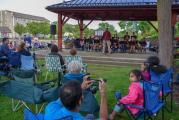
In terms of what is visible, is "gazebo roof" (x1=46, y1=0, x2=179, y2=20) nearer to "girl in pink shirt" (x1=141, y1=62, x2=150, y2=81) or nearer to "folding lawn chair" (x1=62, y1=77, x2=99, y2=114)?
"girl in pink shirt" (x1=141, y1=62, x2=150, y2=81)

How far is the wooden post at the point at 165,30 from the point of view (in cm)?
898

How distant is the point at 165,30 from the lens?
9141mm

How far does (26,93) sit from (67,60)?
12.6 feet

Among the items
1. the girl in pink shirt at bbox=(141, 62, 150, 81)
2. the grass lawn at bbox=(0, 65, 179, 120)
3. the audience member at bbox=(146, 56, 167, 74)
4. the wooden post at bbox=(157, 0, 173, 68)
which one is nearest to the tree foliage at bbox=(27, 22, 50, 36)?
the grass lawn at bbox=(0, 65, 179, 120)

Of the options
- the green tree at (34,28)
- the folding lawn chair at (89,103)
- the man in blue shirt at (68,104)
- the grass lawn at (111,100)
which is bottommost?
the grass lawn at (111,100)

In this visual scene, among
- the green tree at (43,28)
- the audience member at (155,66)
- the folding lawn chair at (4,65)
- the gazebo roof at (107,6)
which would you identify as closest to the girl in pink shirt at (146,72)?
the audience member at (155,66)

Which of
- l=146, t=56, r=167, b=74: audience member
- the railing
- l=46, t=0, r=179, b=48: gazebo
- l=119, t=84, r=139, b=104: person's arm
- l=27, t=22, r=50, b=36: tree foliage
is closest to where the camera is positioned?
l=119, t=84, r=139, b=104: person's arm

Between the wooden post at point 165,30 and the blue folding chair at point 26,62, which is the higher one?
the wooden post at point 165,30

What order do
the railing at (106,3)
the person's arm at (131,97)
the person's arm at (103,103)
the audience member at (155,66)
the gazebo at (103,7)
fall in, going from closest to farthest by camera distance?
the person's arm at (103,103) < the person's arm at (131,97) < the audience member at (155,66) < the gazebo at (103,7) < the railing at (106,3)

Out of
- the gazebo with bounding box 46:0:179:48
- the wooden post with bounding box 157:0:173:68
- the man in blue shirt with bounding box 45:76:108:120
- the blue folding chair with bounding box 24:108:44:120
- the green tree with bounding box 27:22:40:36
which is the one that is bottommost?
the blue folding chair with bounding box 24:108:44:120

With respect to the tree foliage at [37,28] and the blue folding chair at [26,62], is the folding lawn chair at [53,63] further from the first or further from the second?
the tree foliage at [37,28]

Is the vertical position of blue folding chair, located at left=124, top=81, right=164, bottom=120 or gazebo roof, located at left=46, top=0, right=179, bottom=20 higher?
gazebo roof, located at left=46, top=0, right=179, bottom=20

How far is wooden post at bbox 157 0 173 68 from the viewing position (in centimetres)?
898

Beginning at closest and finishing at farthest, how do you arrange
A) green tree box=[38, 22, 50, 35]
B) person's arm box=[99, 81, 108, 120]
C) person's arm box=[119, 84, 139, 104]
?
person's arm box=[99, 81, 108, 120] → person's arm box=[119, 84, 139, 104] → green tree box=[38, 22, 50, 35]
